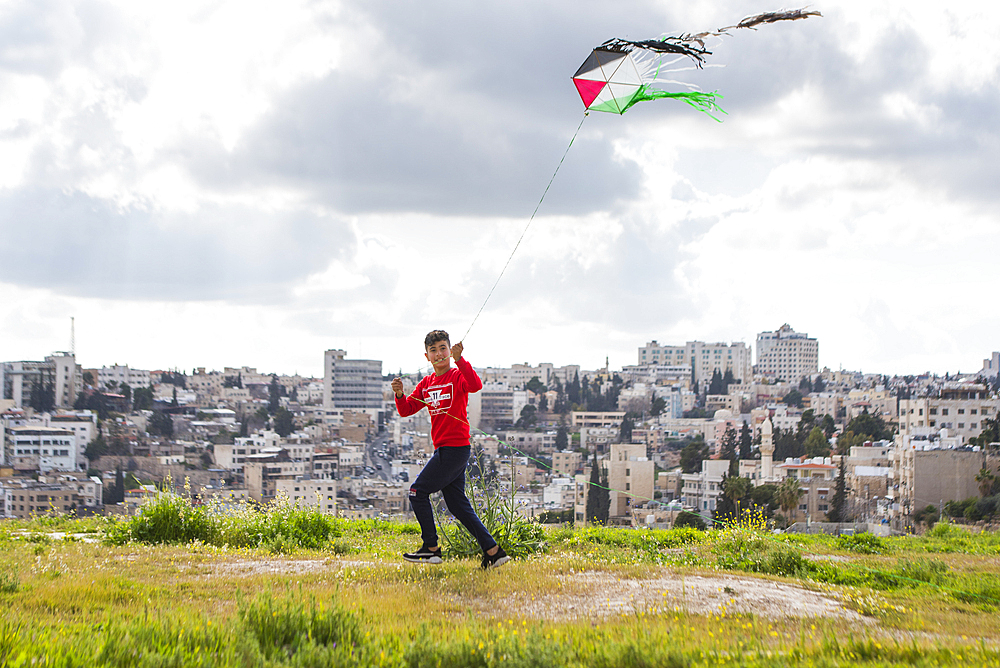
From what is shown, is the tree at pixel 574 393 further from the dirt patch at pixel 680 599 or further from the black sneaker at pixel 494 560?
the dirt patch at pixel 680 599

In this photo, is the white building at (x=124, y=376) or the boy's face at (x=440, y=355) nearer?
the boy's face at (x=440, y=355)

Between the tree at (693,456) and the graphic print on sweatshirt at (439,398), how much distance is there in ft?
218

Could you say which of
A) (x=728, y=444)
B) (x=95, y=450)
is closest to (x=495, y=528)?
(x=728, y=444)

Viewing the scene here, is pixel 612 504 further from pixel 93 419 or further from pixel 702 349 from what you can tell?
pixel 702 349

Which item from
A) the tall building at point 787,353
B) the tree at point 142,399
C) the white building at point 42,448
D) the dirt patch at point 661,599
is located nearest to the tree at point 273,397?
the tree at point 142,399

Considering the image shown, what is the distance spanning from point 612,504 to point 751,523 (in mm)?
45382

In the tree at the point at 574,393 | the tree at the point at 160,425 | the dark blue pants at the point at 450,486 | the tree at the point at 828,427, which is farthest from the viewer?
the tree at the point at 574,393

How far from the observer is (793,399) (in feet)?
402

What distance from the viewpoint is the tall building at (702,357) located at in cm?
16512

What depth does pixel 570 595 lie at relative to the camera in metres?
5.15

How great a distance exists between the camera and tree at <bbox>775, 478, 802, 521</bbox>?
1687 inches

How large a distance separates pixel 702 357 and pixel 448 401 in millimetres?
171423

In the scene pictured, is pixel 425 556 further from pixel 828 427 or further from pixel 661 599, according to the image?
pixel 828 427

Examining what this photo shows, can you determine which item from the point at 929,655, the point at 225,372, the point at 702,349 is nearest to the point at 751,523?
the point at 929,655
